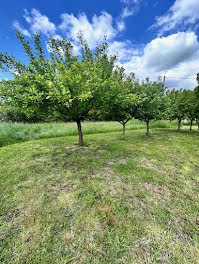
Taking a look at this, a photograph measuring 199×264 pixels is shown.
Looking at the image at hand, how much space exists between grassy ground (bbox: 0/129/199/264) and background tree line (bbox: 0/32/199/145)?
2.31 m

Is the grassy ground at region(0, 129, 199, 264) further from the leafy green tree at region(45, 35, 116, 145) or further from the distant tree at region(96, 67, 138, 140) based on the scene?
the distant tree at region(96, 67, 138, 140)

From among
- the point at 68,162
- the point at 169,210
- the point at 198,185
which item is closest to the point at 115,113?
the point at 68,162

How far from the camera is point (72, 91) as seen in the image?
151 inches

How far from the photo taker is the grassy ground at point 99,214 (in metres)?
1.44

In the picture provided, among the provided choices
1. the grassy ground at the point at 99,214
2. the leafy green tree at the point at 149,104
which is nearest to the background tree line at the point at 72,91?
the leafy green tree at the point at 149,104

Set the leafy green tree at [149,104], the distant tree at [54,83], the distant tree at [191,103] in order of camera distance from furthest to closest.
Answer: the distant tree at [191,103]
the leafy green tree at [149,104]
the distant tree at [54,83]

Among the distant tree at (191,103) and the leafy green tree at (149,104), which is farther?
the distant tree at (191,103)

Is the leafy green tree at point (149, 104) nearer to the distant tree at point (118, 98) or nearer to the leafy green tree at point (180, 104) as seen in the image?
the distant tree at point (118, 98)

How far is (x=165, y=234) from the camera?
1.64 meters

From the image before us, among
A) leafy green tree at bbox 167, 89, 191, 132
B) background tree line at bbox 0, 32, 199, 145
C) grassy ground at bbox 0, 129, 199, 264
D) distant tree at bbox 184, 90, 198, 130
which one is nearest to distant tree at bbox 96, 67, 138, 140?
background tree line at bbox 0, 32, 199, 145

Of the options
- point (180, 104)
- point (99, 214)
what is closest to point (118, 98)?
point (99, 214)

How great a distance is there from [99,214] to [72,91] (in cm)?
364

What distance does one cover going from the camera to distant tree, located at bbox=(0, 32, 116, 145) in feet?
10.8

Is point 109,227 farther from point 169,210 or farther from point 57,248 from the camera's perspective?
point 169,210
